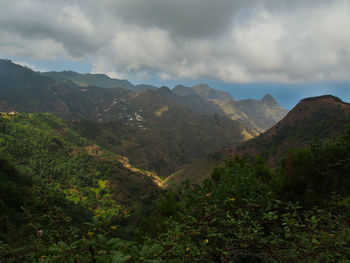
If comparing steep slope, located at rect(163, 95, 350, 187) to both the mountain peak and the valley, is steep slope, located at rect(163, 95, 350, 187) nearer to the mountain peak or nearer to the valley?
the mountain peak

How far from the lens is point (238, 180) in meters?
8.73

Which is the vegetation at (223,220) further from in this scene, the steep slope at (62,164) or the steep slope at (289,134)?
the steep slope at (289,134)

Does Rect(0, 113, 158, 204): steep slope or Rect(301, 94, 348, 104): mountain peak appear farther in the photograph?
Rect(301, 94, 348, 104): mountain peak

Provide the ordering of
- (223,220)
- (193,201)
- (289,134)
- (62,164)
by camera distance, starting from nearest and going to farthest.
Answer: (223,220), (193,201), (62,164), (289,134)

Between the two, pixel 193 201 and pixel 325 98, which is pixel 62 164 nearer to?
pixel 193 201

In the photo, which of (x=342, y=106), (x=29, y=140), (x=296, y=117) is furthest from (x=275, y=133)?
(x=29, y=140)

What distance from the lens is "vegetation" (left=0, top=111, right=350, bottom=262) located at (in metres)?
3.16

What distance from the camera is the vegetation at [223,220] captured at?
3158 mm

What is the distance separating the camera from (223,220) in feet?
14.2

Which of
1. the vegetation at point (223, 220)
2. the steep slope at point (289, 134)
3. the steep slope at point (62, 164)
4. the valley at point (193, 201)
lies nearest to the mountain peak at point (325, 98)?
the steep slope at point (289, 134)

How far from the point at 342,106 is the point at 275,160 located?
65.0 metres

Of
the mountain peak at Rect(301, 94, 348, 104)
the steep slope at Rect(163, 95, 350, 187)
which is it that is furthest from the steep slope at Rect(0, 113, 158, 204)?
the mountain peak at Rect(301, 94, 348, 104)

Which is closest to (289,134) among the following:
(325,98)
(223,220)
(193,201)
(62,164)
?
(325,98)

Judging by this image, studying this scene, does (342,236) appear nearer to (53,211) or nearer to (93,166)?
(53,211)
